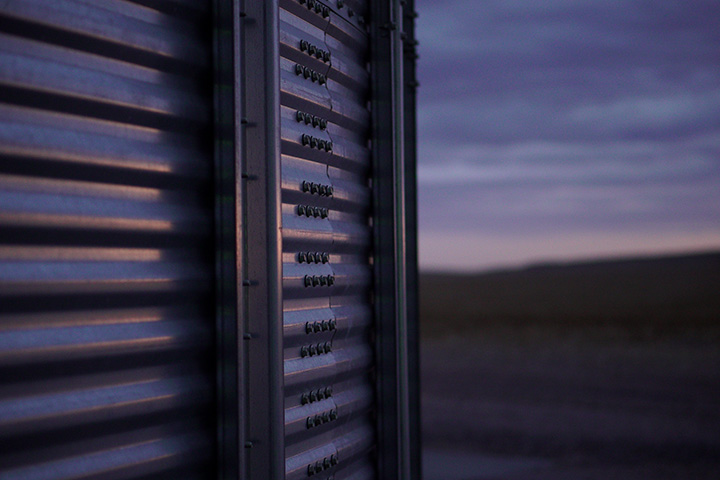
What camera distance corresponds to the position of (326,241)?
12.8 feet

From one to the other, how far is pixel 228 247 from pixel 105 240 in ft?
1.63

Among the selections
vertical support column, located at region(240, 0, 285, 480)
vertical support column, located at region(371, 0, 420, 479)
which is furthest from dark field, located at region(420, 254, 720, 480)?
vertical support column, located at region(240, 0, 285, 480)

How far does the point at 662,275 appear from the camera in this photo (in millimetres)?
77812

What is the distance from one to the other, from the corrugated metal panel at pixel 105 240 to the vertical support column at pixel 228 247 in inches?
1.7

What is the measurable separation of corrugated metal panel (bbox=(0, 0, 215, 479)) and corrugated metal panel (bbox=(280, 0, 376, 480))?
650 mm

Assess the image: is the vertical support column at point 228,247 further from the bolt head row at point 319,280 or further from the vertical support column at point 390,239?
the vertical support column at point 390,239

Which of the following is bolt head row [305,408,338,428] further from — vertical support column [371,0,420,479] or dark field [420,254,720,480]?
dark field [420,254,720,480]

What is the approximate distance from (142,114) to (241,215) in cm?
51

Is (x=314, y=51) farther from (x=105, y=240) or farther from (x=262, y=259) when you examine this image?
(x=105, y=240)

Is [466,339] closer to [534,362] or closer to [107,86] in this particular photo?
[534,362]

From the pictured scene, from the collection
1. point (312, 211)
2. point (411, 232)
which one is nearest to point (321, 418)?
point (312, 211)

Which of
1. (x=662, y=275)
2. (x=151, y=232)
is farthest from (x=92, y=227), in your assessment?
(x=662, y=275)

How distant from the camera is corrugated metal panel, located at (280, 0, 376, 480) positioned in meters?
3.54

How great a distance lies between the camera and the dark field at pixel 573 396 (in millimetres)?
9547
